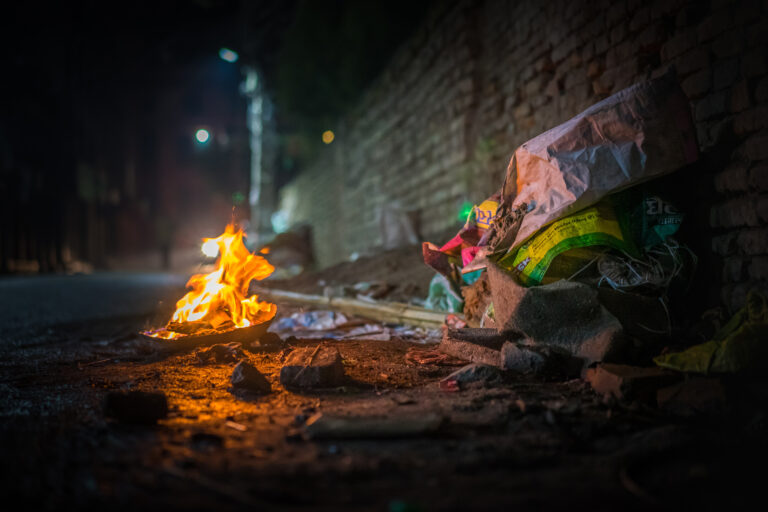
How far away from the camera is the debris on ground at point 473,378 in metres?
2.52

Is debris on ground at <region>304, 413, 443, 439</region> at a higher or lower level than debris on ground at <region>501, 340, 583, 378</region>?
lower

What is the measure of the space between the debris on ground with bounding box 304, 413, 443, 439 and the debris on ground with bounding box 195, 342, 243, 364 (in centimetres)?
156

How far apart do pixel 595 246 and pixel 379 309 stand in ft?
7.80

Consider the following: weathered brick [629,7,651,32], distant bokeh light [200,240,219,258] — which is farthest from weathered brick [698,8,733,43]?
distant bokeh light [200,240,219,258]

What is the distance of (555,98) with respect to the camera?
445 cm

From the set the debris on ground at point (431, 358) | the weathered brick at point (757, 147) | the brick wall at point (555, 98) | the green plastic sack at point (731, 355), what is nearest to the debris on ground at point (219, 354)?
the debris on ground at point (431, 358)

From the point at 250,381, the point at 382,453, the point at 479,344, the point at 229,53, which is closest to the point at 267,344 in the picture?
the point at 250,381

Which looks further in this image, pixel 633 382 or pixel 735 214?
pixel 735 214

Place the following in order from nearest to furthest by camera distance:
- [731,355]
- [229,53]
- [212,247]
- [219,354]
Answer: [731,355], [219,354], [212,247], [229,53]

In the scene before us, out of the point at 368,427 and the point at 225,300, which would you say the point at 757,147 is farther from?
the point at 225,300

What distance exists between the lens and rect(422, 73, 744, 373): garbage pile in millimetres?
2600

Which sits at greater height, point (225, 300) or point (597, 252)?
point (597, 252)

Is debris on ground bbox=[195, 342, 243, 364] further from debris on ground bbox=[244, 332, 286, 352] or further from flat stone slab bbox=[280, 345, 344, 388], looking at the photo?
flat stone slab bbox=[280, 345, 344, 388]

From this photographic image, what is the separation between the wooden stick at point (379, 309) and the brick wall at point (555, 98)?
2.00 metres
